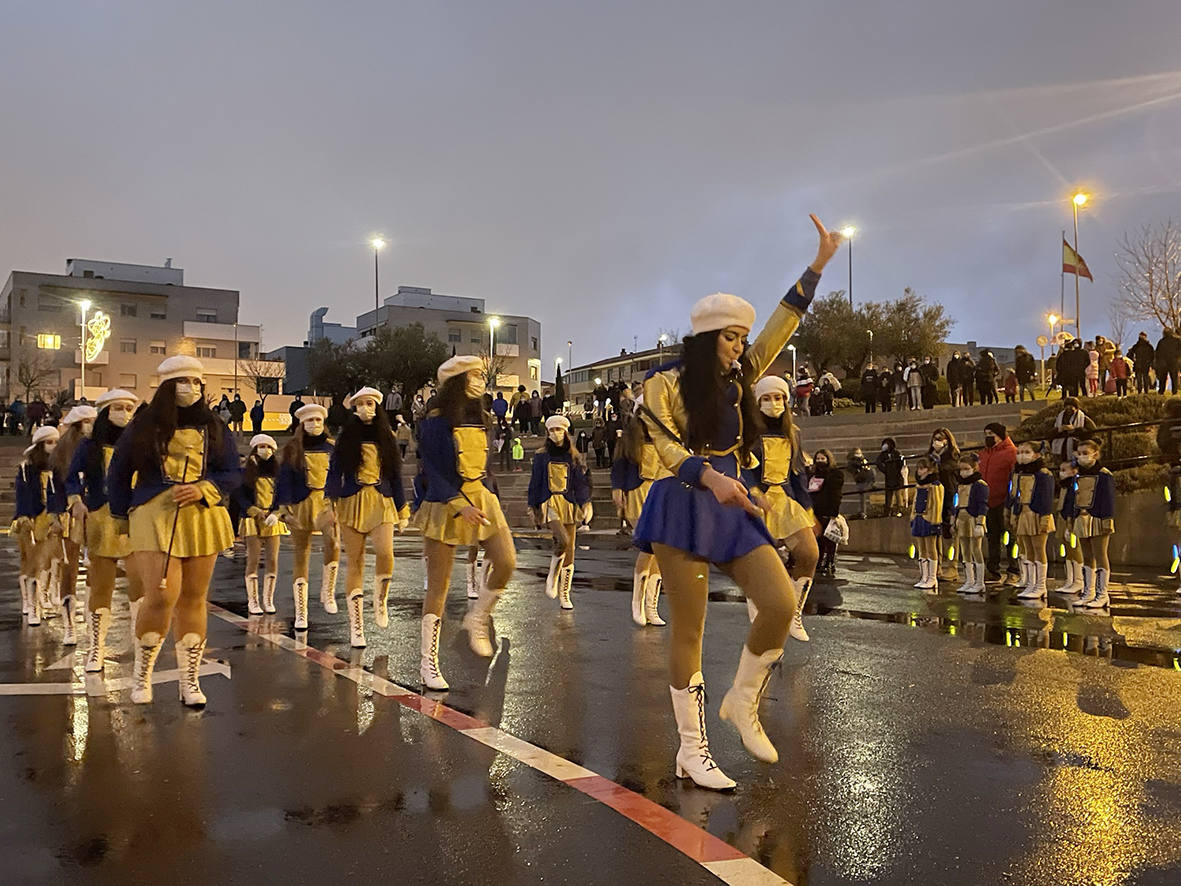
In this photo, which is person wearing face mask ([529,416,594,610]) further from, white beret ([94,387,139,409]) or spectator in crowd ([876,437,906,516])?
spectator in crowd ([876,437,906,516])

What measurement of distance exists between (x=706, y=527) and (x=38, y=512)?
27.3 ft

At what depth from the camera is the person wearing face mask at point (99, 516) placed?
7.59 meters

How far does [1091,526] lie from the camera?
11750mm

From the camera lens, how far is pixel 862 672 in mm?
7457

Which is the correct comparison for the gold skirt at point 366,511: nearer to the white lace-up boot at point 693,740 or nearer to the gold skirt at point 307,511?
the gold skirt at point 307,511

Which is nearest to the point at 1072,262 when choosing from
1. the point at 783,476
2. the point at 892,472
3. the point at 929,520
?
the point at 892,472

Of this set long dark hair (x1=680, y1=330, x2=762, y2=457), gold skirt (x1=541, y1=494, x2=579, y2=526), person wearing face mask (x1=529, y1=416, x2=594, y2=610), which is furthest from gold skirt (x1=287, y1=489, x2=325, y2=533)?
long dark hair (x1=680, y1=330, x2=762, y2=457)

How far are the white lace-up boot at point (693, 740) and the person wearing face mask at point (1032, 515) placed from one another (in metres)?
8.63

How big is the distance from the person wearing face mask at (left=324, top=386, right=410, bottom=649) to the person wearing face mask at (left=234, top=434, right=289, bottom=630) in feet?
7.17

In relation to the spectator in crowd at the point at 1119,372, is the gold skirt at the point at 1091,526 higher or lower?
lower

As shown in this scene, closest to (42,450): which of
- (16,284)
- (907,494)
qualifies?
(907,494)

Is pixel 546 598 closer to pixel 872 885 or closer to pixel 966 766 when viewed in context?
pixel 966 766

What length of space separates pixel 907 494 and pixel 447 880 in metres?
17.7

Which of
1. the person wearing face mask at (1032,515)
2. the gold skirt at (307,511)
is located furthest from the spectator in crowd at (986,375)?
the gold skirt at (307,511)
